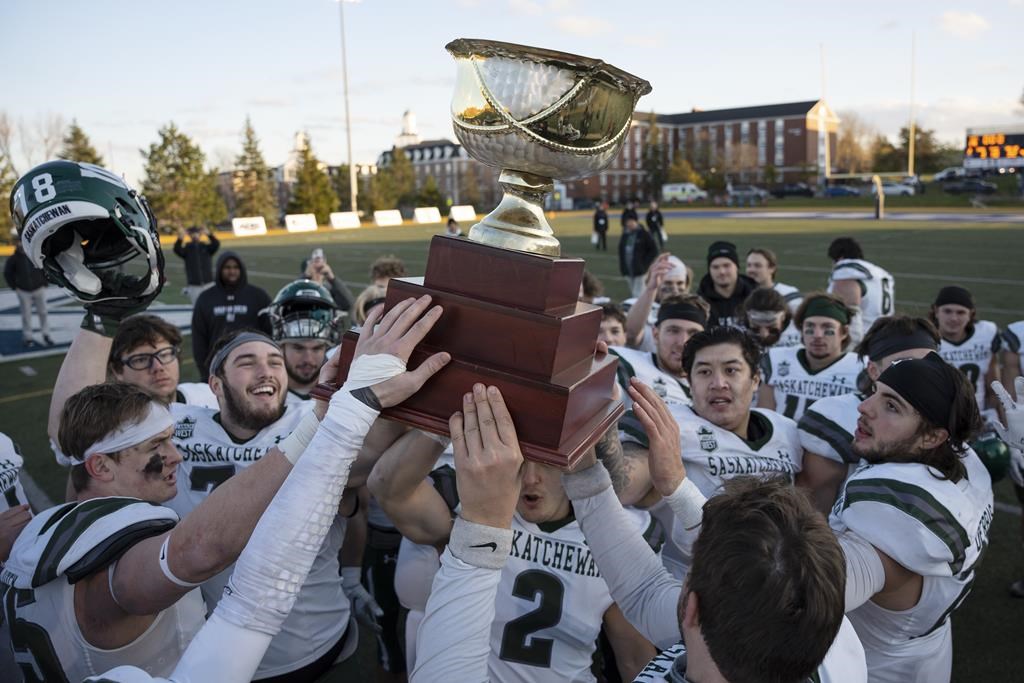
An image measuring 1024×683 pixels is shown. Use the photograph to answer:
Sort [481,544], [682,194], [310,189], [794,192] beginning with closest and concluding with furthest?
[481,544] → [310,189] → [794,192] → [682,194]

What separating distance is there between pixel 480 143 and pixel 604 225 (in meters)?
20.4

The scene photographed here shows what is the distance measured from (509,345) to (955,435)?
5.11ft

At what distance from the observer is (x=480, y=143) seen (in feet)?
5.65

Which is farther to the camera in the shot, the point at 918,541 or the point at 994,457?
the point at 994,457

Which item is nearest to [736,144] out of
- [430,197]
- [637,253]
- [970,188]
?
[970,188]

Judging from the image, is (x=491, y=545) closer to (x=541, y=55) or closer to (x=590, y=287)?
(x=541, y=55)

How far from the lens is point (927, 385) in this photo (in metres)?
2.29

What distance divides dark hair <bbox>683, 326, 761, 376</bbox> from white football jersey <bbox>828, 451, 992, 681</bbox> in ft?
3.05

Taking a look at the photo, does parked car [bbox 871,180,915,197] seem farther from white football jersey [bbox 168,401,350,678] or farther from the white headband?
the white headband

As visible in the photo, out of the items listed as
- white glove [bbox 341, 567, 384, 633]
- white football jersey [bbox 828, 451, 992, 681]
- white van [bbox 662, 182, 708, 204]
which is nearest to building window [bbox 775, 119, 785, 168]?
white van [bbox 662, 182, 708, 204]

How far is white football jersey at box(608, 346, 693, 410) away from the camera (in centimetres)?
371

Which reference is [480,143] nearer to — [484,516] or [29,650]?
[484,516]

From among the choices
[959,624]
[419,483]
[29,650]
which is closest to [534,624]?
[419,483]

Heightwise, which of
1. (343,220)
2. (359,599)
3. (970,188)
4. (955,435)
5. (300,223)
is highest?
(970,188)
